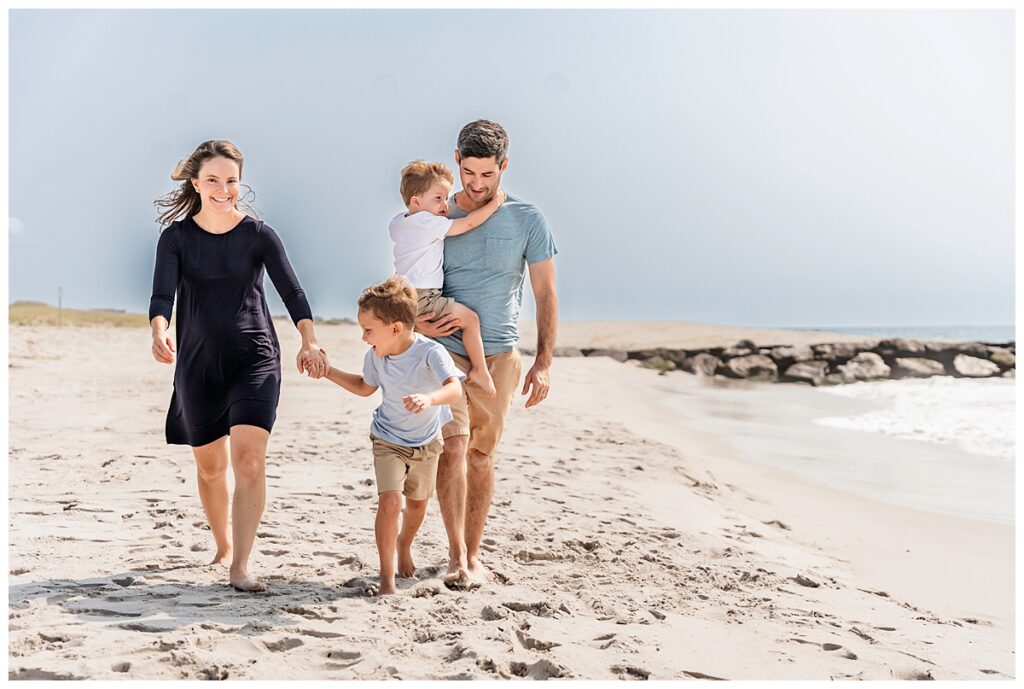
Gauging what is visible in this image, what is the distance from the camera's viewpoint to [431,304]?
13.5 feet

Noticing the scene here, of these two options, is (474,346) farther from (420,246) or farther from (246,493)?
(246,493)

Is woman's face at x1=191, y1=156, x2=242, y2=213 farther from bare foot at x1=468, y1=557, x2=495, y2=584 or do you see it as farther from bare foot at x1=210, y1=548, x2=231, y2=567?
bare foot at x1=468, y1=557, x2=495, y2=584

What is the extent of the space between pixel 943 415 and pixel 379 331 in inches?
504

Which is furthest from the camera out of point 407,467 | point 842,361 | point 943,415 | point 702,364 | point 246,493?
point 702,364

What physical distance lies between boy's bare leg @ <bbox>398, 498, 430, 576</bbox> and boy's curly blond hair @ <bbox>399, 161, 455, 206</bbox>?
4.48ft

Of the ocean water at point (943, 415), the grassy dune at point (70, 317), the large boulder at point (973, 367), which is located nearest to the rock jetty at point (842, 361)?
the large boulder at point (973, 367)

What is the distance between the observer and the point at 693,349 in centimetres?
2827

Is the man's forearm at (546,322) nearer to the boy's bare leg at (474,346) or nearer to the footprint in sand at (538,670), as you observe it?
the boy's bare leg at (474,346)

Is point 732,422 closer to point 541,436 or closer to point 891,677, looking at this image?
point 541,436

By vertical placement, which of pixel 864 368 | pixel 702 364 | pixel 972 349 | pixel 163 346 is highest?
pixel 163 346

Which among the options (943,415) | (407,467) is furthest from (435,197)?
(943,415)

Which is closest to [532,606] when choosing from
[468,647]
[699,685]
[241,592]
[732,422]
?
[468,647]

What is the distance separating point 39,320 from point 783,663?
30.0 m

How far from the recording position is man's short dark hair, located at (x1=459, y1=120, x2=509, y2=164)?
13.1 ft
